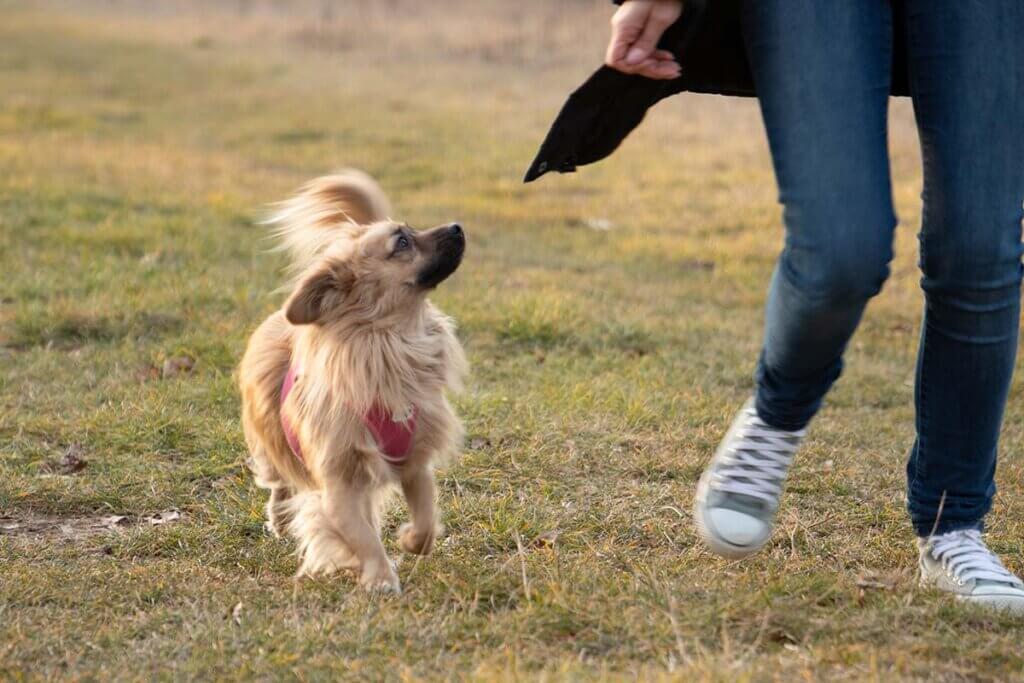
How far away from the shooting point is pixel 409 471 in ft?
11.1

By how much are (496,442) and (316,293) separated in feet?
3.72

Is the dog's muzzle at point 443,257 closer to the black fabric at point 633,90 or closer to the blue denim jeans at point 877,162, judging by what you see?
the black fabric at point 633,90

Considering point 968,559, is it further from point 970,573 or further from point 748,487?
point 748,487

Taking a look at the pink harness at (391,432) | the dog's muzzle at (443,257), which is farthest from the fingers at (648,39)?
the pink harness at (391,432)

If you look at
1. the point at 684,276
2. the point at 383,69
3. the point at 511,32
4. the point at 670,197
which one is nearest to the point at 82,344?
the point at 684,276

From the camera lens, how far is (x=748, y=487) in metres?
2.70

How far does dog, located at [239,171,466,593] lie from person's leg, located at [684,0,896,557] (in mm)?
1141

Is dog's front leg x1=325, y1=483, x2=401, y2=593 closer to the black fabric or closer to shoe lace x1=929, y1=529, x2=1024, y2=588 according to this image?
the black fabric

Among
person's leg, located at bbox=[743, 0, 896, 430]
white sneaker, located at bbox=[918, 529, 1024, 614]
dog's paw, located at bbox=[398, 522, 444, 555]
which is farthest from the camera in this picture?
dog's paw, located at bbox=[398, 522, 444, 555]

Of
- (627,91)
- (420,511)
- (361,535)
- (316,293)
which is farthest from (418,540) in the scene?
(627,91)

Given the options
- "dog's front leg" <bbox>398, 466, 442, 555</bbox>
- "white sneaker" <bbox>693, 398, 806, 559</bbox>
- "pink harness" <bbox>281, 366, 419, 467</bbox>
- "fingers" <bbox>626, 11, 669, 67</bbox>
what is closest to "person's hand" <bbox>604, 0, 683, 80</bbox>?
"fingers" <bbox>626, 11, 669, 67</bbox>

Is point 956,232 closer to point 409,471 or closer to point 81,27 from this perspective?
point 409,471

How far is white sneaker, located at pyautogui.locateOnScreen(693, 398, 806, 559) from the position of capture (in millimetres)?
2678

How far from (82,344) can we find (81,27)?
19.9m
